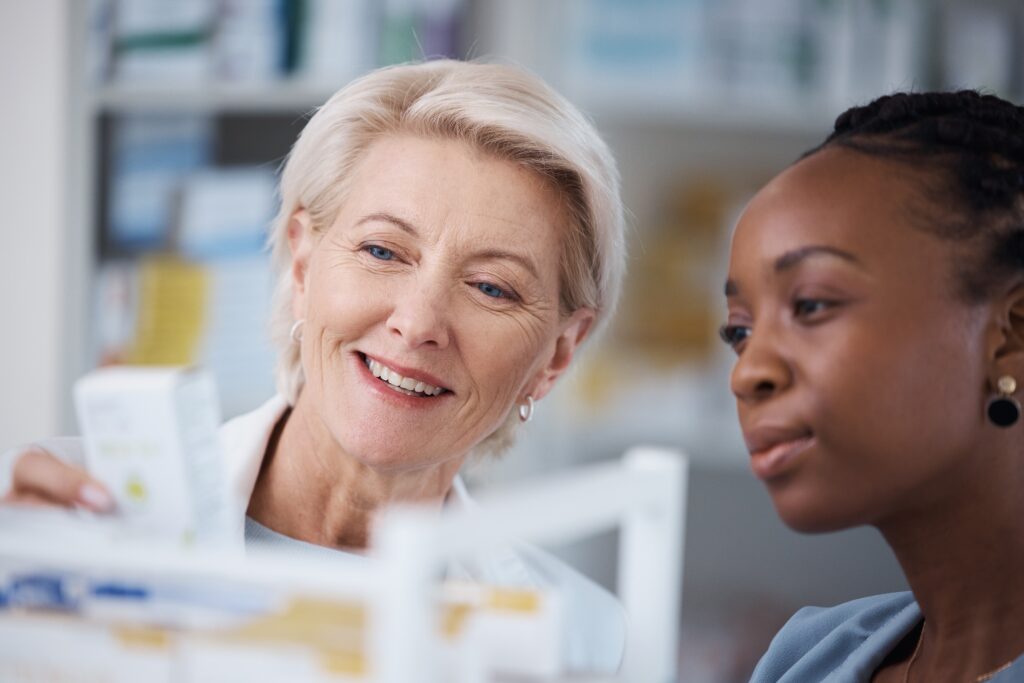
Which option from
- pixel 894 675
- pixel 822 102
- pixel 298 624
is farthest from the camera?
pixel 822 102

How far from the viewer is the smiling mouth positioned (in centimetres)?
121

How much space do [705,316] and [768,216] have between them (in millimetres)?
1576

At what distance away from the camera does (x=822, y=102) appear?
2352 mm

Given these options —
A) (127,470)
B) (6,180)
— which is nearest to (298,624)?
(127,470)

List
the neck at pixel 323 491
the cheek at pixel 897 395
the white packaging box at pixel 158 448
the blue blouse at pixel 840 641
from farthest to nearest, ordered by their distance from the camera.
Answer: the neck at pixel 323 491 < the blue blouse at pixel 840 641 < the cheek at pixel 897 395 < the white packaging box at pixel 158 448

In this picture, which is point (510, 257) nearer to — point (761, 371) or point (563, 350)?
point (563, 350)

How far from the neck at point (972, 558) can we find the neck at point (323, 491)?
60cm

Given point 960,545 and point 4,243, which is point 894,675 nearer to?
point 960,545

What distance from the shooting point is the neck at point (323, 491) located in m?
1.34

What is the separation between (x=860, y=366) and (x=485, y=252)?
0.47 meters

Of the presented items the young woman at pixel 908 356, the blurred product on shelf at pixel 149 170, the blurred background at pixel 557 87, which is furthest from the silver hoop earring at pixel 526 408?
the blurred product on shelf at pixel 149 170

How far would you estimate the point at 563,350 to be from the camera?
4.54ft

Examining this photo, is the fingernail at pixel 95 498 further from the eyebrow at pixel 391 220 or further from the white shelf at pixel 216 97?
the white shelf at pixel 216 97

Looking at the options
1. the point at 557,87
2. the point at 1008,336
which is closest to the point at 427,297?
the point at 1008,336
